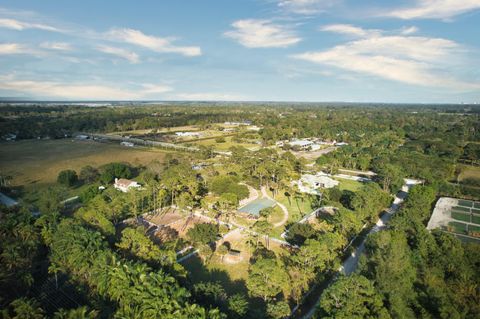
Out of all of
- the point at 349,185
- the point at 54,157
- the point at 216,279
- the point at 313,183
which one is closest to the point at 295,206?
the point at 313,183

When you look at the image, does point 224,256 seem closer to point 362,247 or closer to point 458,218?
point 362,247

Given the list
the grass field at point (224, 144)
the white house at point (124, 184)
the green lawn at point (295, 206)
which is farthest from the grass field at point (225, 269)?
the grass field at point (224, 144)

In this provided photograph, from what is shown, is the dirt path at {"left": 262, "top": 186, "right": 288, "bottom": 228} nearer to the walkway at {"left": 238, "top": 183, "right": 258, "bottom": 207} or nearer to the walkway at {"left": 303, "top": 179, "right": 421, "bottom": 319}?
the walkway at {"left": 238, "top": 183, "right": 258, "bottom": 207}

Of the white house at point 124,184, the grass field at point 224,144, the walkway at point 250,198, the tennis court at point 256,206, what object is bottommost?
the walkway at point 250,198

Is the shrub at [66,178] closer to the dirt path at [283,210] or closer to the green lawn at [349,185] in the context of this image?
the dirt path at [283,210]

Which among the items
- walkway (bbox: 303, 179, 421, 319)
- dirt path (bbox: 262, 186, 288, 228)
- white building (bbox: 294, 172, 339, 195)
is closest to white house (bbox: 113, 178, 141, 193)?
dirt path (bbox: 262, 186, 288, 228)

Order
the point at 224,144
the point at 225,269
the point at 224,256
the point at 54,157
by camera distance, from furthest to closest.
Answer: the point at 224,144
the point at 54,157
the point at 224,256
the point at 225,269
